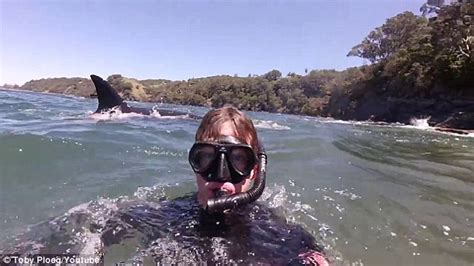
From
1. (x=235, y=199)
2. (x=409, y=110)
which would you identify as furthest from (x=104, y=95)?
(x=409, y=110)

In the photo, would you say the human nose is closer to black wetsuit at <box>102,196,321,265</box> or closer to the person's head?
the person's head

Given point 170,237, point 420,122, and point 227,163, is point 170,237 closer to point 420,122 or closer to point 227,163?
point 227,163

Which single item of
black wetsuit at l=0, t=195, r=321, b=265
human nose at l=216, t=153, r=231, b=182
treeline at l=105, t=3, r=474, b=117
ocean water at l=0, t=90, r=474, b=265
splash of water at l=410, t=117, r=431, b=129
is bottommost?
splash of water at l=410, t=117, r=431, b=129

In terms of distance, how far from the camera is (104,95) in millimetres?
14062

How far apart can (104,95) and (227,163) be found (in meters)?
12.4

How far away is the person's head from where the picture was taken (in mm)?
2588

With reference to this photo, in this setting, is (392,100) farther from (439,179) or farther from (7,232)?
(7,232)

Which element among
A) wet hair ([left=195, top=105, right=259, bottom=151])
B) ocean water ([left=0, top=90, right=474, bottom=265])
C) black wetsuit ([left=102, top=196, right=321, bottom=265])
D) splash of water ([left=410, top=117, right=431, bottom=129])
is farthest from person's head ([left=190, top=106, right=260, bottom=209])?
splash of water ([left=410, top=117, right=431, bottom=129])

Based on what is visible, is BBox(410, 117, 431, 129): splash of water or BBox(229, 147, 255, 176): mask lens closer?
BBox(229, 147, 255, 176): mask lens

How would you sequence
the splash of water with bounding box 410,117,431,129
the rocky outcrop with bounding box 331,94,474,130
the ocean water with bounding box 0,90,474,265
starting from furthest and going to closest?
1. the splash of water with bounding box 410,117,431,129
2. the rocky outcrop with bounding box 331,94,474,130
3. the ocean water with bounding box 0,90,474,265

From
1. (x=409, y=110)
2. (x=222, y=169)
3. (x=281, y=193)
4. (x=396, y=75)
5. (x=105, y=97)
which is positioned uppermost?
(x=396, y=75)

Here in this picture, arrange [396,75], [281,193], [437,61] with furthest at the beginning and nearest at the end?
[396,75] < [437,61] < [281,193]

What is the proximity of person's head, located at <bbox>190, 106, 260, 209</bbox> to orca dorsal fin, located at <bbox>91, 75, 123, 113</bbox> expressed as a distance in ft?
39.0

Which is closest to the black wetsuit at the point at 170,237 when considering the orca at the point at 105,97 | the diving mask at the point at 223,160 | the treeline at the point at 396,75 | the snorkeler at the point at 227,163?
the snorkeler at the point at 227,163
